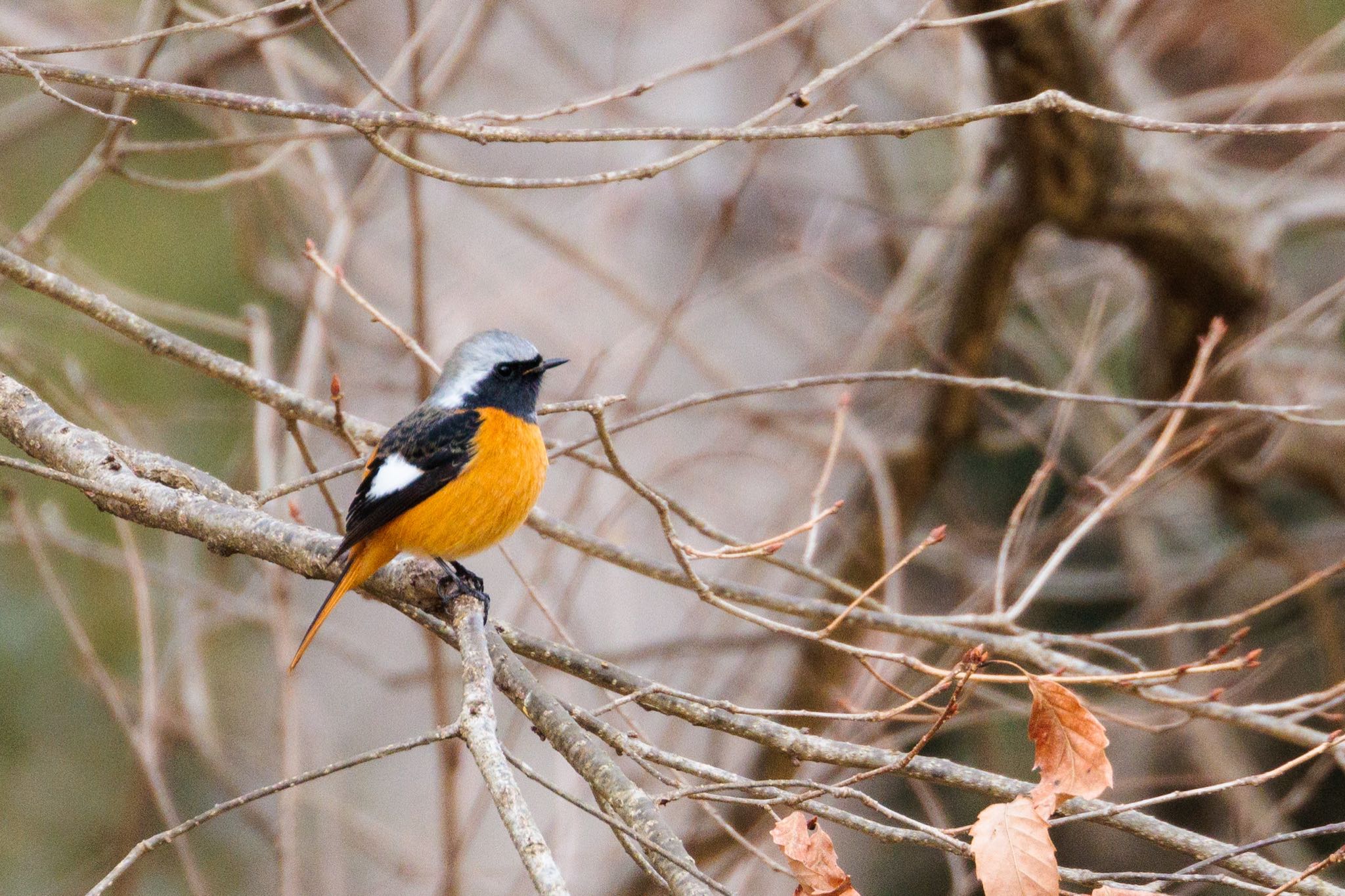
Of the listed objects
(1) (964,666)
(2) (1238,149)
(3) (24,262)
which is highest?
(2) (1238,149)

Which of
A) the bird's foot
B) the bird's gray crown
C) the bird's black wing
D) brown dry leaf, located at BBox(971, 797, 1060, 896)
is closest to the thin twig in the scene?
the bird's foot

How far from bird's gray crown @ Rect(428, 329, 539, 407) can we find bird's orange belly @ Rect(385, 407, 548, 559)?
36 cm

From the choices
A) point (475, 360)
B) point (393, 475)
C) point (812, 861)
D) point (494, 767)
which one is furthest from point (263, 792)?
point (475, 360)

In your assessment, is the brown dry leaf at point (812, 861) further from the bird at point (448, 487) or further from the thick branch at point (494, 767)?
the bird at point (448, 487)

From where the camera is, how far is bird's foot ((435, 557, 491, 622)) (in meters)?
2.36

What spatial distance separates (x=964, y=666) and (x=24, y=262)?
2098 millimetres

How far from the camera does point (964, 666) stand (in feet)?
6.16

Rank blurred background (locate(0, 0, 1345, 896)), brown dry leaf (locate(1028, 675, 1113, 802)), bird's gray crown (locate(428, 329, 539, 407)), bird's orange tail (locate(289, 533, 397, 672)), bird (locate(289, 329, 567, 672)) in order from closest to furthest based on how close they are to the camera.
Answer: brown dry leaf (locate(1028, 675, 1113, 802)), bird's orange tail (locate(289, 533, 397, 672)), bird (locate(289, 329, 567, 672)), bird's gray crown (locate(428, 329, 539, 407)), blurred background (locate(0, 0, 1345, 896))

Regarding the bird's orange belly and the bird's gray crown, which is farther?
the bird's gray crown

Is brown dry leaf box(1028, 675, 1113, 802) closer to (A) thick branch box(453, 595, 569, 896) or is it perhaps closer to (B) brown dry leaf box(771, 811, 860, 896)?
(B) brown dry leaf box(771, 811, 860, 896)

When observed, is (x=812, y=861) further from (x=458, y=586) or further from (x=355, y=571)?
(x=355, y=571)

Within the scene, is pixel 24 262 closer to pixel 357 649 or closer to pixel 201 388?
pixel 357 649

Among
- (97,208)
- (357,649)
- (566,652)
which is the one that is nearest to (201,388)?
(97,208)

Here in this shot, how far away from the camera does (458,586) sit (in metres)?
2.59
